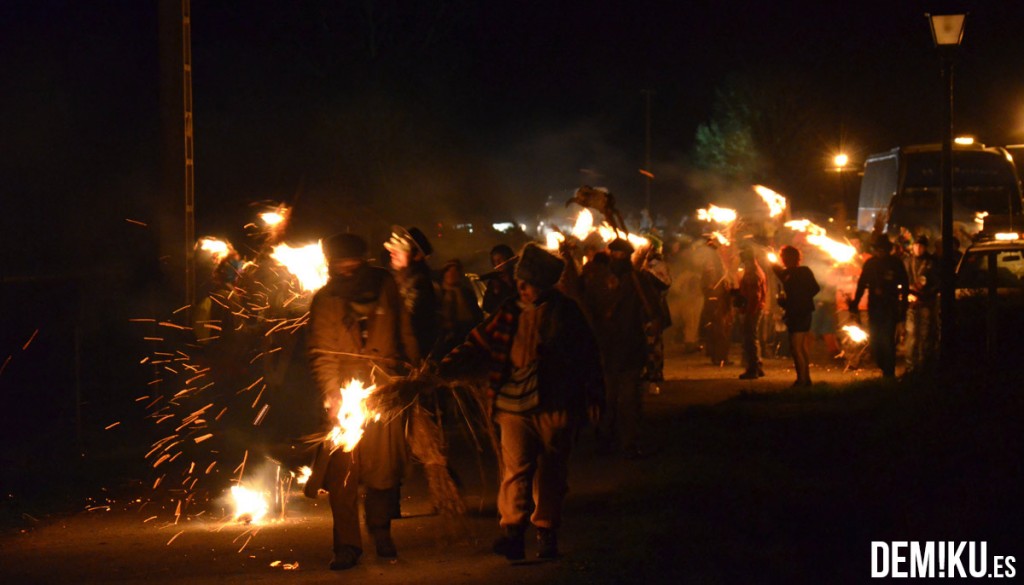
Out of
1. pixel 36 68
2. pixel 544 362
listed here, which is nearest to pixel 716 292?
pixel 544 362

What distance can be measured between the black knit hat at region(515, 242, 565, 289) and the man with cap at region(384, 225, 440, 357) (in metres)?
2.35

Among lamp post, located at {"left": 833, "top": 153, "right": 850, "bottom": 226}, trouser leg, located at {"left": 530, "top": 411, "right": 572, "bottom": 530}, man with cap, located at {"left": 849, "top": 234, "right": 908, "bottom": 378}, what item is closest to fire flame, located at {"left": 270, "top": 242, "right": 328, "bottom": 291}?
trouser leg, located at {"left": 530, "top": 411, "right": 572, "bottom": 530}

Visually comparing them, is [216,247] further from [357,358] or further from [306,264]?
[357,358]

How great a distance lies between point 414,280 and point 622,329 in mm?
2174

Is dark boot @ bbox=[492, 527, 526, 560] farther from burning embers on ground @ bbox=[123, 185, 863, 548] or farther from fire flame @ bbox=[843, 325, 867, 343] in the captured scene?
fire flame @ bbox=[843, 325, 867, 343]

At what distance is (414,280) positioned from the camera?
9727 millimetres

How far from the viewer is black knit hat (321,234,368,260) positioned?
7.46 meters

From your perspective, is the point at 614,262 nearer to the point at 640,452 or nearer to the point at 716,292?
the point at 640,452

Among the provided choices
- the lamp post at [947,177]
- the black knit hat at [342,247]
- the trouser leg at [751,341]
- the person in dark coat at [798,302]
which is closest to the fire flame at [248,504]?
the black knit hat at [342,247]

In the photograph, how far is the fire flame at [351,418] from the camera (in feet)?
23.9

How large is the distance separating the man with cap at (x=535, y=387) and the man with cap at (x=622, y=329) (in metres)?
3.34

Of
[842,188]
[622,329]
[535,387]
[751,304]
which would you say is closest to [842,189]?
[842,188]

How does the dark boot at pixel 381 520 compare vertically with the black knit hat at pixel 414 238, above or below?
below

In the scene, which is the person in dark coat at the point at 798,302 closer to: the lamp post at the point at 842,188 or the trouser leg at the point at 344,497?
the trouser leg at the point at 344,497
